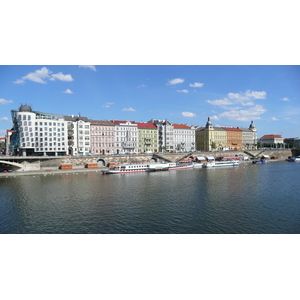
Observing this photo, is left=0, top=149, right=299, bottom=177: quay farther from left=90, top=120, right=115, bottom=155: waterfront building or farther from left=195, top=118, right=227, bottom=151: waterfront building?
left=195, top=118, right=227, bottom=151: waterfront building

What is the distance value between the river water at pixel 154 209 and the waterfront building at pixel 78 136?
31124mm

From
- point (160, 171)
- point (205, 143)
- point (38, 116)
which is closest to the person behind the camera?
point (160, 171)

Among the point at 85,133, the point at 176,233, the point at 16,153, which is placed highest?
the point at 85,133

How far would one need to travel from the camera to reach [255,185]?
2894cm

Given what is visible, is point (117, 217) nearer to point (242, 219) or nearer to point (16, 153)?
point (242, 219)

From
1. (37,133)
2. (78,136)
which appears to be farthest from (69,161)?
(78,136)

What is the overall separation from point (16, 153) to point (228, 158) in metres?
50.8

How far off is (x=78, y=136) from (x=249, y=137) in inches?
2642

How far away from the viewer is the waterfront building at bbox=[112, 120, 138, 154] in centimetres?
6775

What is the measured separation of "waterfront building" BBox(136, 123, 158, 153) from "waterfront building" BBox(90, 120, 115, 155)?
8858 mm

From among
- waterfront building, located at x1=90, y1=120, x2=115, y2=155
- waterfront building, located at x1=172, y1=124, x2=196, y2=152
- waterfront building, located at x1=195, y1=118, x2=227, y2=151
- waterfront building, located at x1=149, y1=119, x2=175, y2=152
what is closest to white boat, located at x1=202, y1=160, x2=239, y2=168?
waterfront building, located at x1=149, y1=119, x2=175, y2=152

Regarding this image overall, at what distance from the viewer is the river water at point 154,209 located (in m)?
15.7

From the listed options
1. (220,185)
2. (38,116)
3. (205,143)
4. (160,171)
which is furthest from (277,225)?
(205,143)

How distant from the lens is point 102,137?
6506 centimetres
